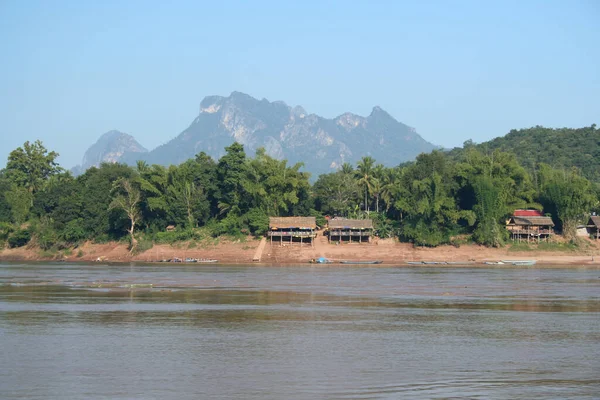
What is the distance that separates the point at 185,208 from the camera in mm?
73000

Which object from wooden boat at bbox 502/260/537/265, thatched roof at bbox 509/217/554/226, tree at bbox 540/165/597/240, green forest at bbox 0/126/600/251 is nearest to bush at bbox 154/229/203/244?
green forest at bbox 0/126/600/251

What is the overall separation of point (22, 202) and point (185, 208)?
2118 cm

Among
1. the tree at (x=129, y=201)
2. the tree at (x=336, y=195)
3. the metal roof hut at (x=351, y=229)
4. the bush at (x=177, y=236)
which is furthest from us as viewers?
the tree at (x=336, y=195)

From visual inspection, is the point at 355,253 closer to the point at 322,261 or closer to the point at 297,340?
the point at 322,261

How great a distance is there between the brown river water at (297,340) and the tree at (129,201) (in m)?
27.8

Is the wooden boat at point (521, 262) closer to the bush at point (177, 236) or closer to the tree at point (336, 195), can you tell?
the tree at point (336, 195)

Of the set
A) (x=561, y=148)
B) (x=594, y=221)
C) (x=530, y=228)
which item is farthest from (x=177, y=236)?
(x=561, y=148)

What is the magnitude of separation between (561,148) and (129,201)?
215 feet

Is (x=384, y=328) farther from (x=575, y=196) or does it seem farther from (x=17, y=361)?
(x=575, y=196)

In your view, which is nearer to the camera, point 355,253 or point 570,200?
point 355,253

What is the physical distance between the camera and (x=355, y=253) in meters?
69.7

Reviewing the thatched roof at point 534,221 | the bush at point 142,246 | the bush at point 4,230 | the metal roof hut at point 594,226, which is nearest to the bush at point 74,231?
the bush at point 142,246

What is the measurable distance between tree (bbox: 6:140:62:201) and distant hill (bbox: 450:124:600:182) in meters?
57.4

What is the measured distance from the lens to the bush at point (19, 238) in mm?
76438
